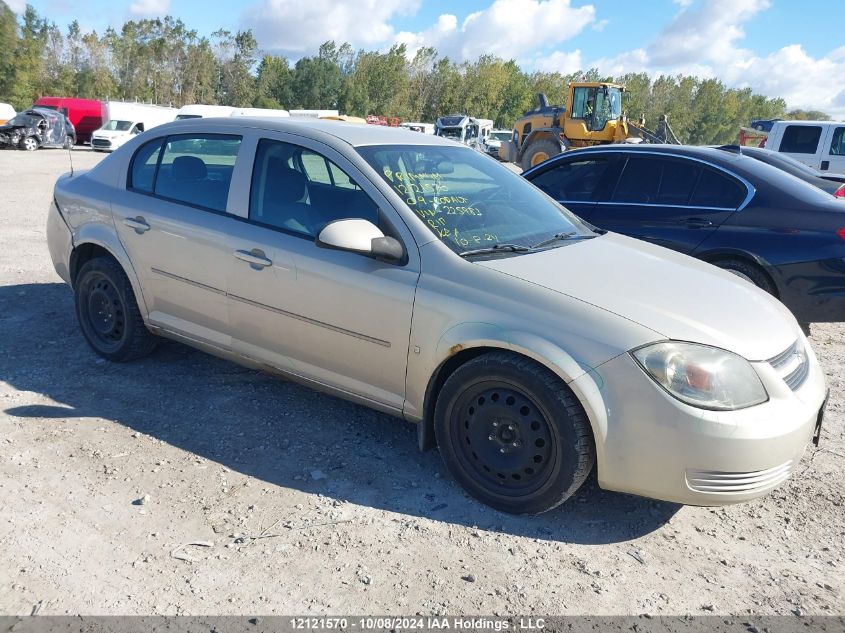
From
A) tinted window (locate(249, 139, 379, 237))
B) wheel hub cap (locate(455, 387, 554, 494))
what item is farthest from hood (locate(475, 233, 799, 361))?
tinted window (locate(249, 139, 379, 237))

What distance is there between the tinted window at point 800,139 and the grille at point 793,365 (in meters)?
14.6

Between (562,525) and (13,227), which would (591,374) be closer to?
(562,525)

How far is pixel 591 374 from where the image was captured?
2.81 m

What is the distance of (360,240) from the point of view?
10.6 ft

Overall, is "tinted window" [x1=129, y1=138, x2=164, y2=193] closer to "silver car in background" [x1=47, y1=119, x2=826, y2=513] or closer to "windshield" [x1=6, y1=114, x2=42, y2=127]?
"silver car in background" [x1=47, y1=119, x2=826, y2=513]

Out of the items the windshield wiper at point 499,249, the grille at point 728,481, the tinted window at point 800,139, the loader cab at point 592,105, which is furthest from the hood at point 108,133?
the grille at point 728,481

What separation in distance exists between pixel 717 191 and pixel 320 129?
368 cm

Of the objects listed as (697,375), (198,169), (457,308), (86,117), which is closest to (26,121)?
(86,117)

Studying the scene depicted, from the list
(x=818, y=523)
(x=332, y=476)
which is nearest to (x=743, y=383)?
(x=818, y=523)

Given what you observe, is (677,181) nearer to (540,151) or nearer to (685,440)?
(685,440)

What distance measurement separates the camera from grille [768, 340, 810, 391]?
2.97 meters

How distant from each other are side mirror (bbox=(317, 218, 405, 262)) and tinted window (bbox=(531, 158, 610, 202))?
3.68 m

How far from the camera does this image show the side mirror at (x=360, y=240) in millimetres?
3223

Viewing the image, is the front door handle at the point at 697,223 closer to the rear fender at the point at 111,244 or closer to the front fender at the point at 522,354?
the front fender at the point at 522,354
